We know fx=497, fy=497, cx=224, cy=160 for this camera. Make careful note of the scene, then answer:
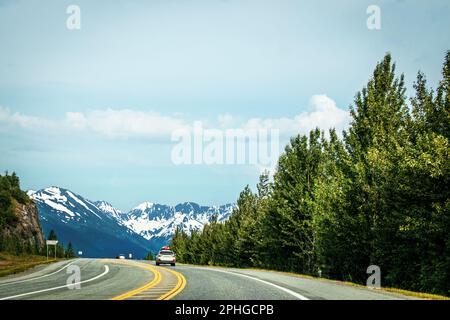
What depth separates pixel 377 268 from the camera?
29938 mm

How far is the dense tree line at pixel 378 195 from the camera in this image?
2292cm

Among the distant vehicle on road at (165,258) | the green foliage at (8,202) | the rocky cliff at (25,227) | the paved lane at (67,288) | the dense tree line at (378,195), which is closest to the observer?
the paved lane at (67,288)

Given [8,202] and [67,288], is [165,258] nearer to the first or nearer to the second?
[67,288]

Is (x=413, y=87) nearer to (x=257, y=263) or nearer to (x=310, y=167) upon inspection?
(x=310, y=167)

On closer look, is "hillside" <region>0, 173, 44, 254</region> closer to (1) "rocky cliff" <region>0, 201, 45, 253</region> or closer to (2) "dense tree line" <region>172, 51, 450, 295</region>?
(1) "rocky cliff" <region>0, 201, 45, 253</region>

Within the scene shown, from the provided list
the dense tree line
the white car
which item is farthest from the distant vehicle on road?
the dense tree line

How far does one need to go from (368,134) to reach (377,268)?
8.77m

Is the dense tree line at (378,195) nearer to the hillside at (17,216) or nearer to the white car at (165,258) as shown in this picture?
the white car at (165,258)

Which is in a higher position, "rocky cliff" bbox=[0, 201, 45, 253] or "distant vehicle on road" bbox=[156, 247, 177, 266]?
"distant vehicle on road" bbox=[156, 247, 177, 266]

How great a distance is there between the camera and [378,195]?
96.4 feet

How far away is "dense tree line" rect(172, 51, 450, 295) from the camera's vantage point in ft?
75.2

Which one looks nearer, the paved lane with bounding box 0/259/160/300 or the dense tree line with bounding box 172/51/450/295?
the paved lane with bounding box 0/259/160/300

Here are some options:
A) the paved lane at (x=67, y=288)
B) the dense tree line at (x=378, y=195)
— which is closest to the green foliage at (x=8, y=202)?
the dense tree line at (x=378, y=195)
